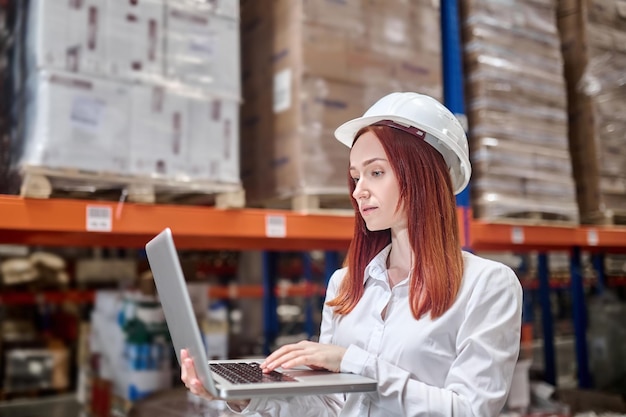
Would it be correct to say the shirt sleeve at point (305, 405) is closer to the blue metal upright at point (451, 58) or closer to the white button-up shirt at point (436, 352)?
the white button-up shirt at point (436, 352)

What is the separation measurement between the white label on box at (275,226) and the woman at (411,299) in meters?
0.97

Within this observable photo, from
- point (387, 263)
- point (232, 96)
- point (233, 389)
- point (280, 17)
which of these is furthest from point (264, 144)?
point (233, 389)

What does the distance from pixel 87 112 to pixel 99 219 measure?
0.44 m

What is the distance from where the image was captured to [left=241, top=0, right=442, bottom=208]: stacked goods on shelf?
9.55ft

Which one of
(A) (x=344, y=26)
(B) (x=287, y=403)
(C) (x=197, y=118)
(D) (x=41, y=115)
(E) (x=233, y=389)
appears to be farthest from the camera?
(A) (x=344, y=26)

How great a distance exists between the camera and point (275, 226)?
9.47 ft

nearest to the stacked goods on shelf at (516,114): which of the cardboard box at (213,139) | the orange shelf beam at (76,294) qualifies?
the cardboard box at (213,139)

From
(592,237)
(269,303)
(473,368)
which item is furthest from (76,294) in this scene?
(473,368)

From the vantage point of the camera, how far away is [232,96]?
2.78 m

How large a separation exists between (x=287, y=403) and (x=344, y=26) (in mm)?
1999

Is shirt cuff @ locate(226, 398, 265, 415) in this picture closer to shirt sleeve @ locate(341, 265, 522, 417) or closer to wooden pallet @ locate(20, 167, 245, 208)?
shirt sleeve @ locate(341, 265, 522, 417)

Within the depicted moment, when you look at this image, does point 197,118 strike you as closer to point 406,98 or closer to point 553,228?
point 406,98

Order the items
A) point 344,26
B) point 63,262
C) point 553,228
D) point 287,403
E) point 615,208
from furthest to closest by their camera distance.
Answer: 1. point 63,262
2. point 615,208
3. point 553,228
4. point 344,26
5. point 287,403

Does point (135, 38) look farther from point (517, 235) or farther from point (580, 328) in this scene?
point (580, 328)
